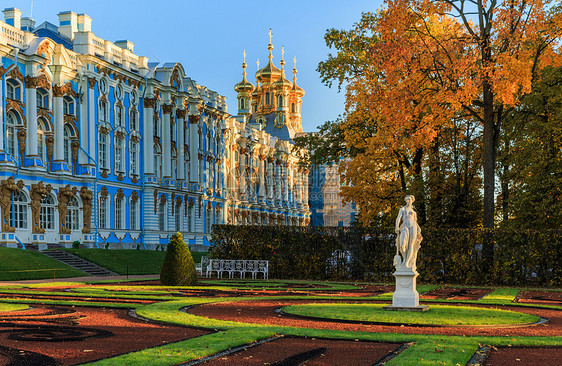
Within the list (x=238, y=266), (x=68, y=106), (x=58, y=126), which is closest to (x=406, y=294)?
(x=238, y=266)

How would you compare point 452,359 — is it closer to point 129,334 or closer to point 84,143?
point 129,334

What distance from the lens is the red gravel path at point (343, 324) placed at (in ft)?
44.4

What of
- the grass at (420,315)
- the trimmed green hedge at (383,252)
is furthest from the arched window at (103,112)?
the grass at (420,315)

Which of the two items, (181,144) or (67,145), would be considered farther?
(181,144)

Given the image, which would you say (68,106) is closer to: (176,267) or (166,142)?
(166,142)

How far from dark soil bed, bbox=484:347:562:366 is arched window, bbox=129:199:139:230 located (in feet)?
143

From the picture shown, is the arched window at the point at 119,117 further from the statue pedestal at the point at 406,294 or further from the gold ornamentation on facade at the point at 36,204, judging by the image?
the statue pedestal at the point at 406,294

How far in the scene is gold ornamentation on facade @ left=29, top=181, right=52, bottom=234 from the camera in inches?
1625

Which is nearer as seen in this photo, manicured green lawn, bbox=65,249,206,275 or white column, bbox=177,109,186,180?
manicured green lawn, bbox=65,249,206,275

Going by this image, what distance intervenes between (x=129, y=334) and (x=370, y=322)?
4902 millimetres

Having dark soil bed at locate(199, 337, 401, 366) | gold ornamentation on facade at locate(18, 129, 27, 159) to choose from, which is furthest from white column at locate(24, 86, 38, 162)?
dark soil bed at locate(199, 337, 401, 366)

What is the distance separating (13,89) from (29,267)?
41.3ft

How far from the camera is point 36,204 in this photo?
41.5 m

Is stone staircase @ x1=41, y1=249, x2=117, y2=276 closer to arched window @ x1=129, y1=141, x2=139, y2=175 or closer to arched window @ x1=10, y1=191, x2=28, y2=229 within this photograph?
arched window @ x1=10, y1=191, x2=28, y2=229
